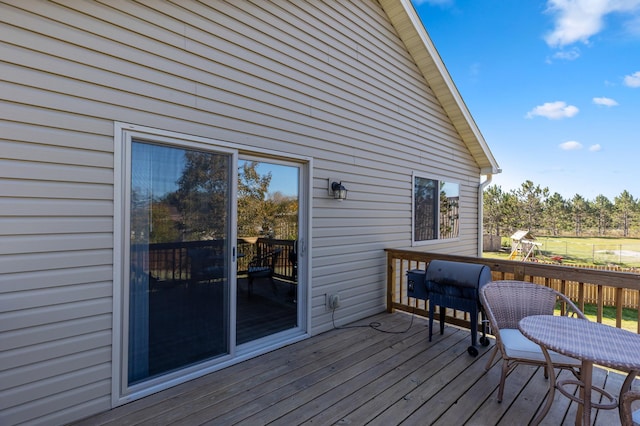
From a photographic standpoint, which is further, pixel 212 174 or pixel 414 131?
pixel 414 131

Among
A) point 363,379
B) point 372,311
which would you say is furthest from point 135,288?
point 372,311

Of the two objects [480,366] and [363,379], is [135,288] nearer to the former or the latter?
[363,379]

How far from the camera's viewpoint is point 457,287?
326 centimetres

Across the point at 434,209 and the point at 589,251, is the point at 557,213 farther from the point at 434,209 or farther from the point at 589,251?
the point at 434,209

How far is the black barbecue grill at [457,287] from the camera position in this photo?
124 inches

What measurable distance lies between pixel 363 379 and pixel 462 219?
196 inches

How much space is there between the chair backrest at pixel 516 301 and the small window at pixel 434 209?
2571 mm

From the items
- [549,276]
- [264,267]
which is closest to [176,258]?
[264,267]

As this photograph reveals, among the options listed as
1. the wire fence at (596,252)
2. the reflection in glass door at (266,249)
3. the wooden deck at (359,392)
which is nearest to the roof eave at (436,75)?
the reflection in glass door at (266,249)

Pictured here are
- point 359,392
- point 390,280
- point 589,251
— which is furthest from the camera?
point 589,251

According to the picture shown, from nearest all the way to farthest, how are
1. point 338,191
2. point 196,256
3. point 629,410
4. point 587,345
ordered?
1. point 629,410
2. point 587,345
3. point 196,256
4. point 338,191

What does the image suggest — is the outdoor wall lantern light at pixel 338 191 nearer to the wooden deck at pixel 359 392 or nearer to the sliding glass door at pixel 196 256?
the sliding glass door at pixel 196 256

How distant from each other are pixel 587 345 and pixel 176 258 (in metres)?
2.91

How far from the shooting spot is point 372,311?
174 inches
